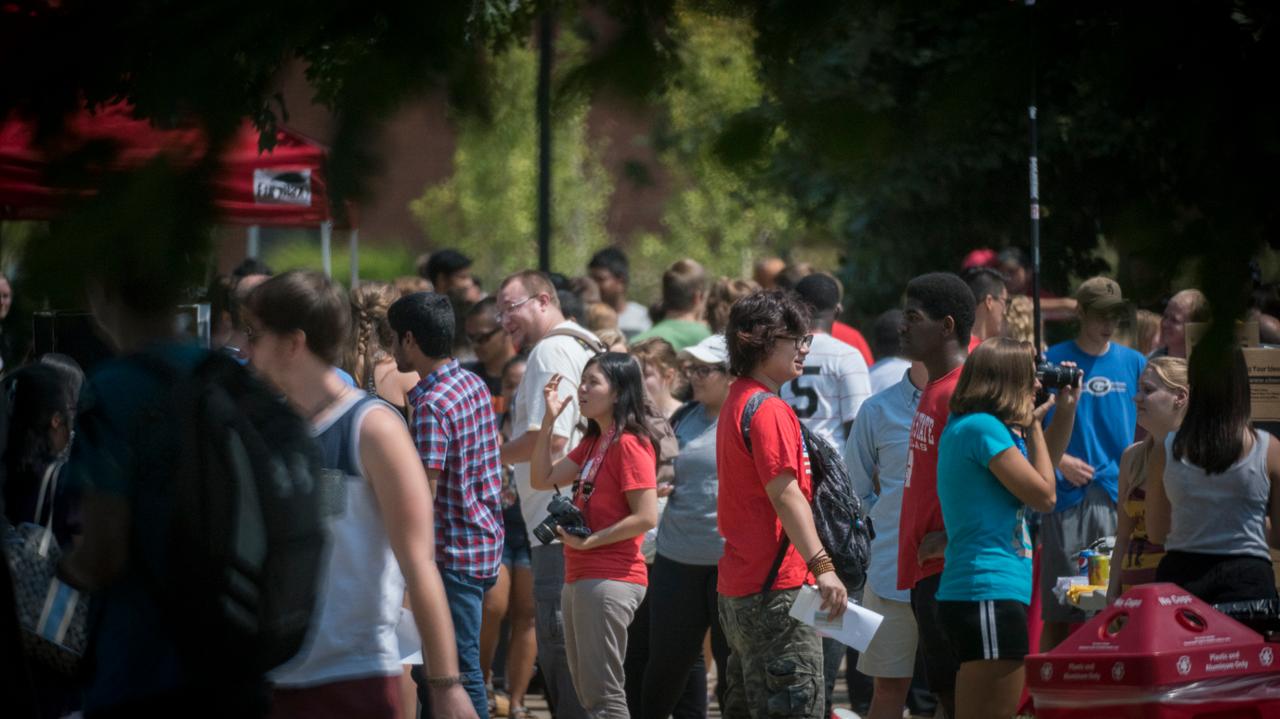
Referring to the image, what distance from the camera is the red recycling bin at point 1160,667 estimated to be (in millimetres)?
4320

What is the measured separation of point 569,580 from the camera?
6320mm

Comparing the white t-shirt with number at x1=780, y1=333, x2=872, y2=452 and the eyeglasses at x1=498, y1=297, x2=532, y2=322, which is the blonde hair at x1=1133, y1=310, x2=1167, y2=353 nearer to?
the white t-shirt with number at x1=780, y1=333, x2=872, y2=452

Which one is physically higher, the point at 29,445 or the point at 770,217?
the point at 770,217

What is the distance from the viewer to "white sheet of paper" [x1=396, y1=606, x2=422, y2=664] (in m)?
4.10

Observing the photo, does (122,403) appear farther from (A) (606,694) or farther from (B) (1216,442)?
(B) (1216,442)

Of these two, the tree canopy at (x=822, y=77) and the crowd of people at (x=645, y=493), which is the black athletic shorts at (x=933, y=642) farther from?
the tree canopy at (x=822, y=77)

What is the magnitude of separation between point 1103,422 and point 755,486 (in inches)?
130

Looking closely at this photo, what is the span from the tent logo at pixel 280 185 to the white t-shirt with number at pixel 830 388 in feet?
12.4

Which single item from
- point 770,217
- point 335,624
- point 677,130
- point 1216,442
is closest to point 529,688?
point 770,217

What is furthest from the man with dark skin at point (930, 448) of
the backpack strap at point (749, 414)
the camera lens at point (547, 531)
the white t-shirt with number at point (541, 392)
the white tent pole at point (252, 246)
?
the white tent pole at point (252, 246)

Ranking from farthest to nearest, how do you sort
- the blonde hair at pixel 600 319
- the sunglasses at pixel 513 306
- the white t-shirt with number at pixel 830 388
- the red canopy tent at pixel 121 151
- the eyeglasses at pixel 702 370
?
the blonde hair at pixel 600 319 → the white t-shirt with number at pixel 830 388 → the sunglasses at pixel 513 306 → the eyeglasses at pixel 702 370 → the red canopy tent at pixel 121 151

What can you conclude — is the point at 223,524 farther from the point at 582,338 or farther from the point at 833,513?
the point at 582,338

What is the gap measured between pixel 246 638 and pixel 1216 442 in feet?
13.0

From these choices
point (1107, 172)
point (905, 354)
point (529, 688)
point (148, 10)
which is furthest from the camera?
point (529, 688)
